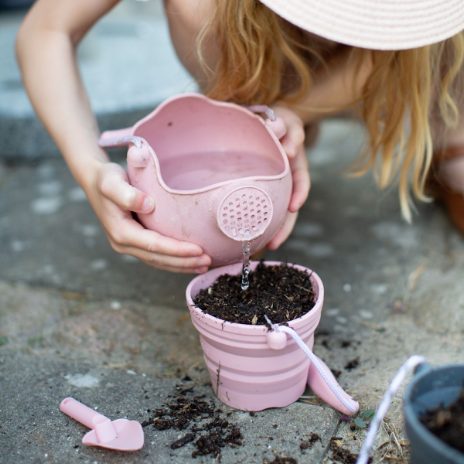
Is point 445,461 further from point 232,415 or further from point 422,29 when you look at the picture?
point 422,29

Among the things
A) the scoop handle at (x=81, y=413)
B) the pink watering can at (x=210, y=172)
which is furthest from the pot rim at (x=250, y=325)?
the scoop handle at (x=81, y=413)

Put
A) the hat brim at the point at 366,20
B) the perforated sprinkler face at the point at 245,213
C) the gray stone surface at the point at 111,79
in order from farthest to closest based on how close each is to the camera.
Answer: the gray stone surface at the point at 111,79
the perforated sprinkler face at the point at 245,213
the hat brim at the point at 366,20

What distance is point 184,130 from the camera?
143 cm

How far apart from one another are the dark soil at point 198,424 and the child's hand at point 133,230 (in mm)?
235

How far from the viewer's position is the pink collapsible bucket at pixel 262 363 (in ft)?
3.60

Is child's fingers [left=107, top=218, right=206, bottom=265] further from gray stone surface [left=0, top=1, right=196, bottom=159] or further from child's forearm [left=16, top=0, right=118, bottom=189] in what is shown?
gray stone surface [left=0, top=1, right=196, bottom=159]

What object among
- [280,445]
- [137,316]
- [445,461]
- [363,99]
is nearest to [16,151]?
[137,316]

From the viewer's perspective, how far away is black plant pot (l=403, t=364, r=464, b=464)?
806 millimetres

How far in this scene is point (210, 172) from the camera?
141 centimetres

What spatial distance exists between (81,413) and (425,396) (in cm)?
57

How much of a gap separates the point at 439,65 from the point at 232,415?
854 mm

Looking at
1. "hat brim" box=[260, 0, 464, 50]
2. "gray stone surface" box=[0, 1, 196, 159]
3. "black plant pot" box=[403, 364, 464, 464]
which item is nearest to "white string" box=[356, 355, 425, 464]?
"black plant pot" box=[403, 364, 464, 464]

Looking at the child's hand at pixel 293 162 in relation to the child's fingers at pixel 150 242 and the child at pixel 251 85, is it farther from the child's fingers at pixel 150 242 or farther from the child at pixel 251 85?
the child's fingers at pixel 150 242

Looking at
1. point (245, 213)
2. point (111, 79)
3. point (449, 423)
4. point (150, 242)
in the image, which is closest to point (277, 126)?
point (245, 213)
